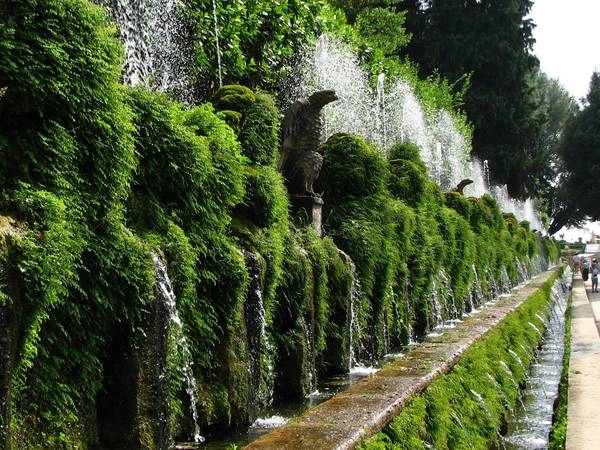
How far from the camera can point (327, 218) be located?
9.39 meters

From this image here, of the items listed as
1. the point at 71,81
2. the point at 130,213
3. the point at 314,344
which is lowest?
the point at 314,344

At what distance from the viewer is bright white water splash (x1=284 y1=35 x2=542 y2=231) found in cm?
1677

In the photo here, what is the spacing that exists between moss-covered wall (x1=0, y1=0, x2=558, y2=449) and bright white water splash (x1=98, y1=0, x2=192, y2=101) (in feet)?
9.50

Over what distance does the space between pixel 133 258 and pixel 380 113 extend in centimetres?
1833

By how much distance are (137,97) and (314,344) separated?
10.9 feet

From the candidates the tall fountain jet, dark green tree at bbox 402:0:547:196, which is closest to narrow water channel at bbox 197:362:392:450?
the tall fountain jet

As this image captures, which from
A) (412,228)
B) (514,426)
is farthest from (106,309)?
(412,228)

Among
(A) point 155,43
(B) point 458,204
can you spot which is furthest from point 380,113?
(A) point 155,43

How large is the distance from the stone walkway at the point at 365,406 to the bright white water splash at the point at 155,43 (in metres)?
5.00

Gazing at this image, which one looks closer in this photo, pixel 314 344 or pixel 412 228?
pixel 314 344

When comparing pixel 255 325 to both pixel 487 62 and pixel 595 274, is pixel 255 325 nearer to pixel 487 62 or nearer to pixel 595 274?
pixel 595 274

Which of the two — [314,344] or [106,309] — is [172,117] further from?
[314,344]

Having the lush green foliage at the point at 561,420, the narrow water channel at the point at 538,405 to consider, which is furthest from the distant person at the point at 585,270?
the lush green foliage at the point at 561,420

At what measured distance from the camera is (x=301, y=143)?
8.62 metres
